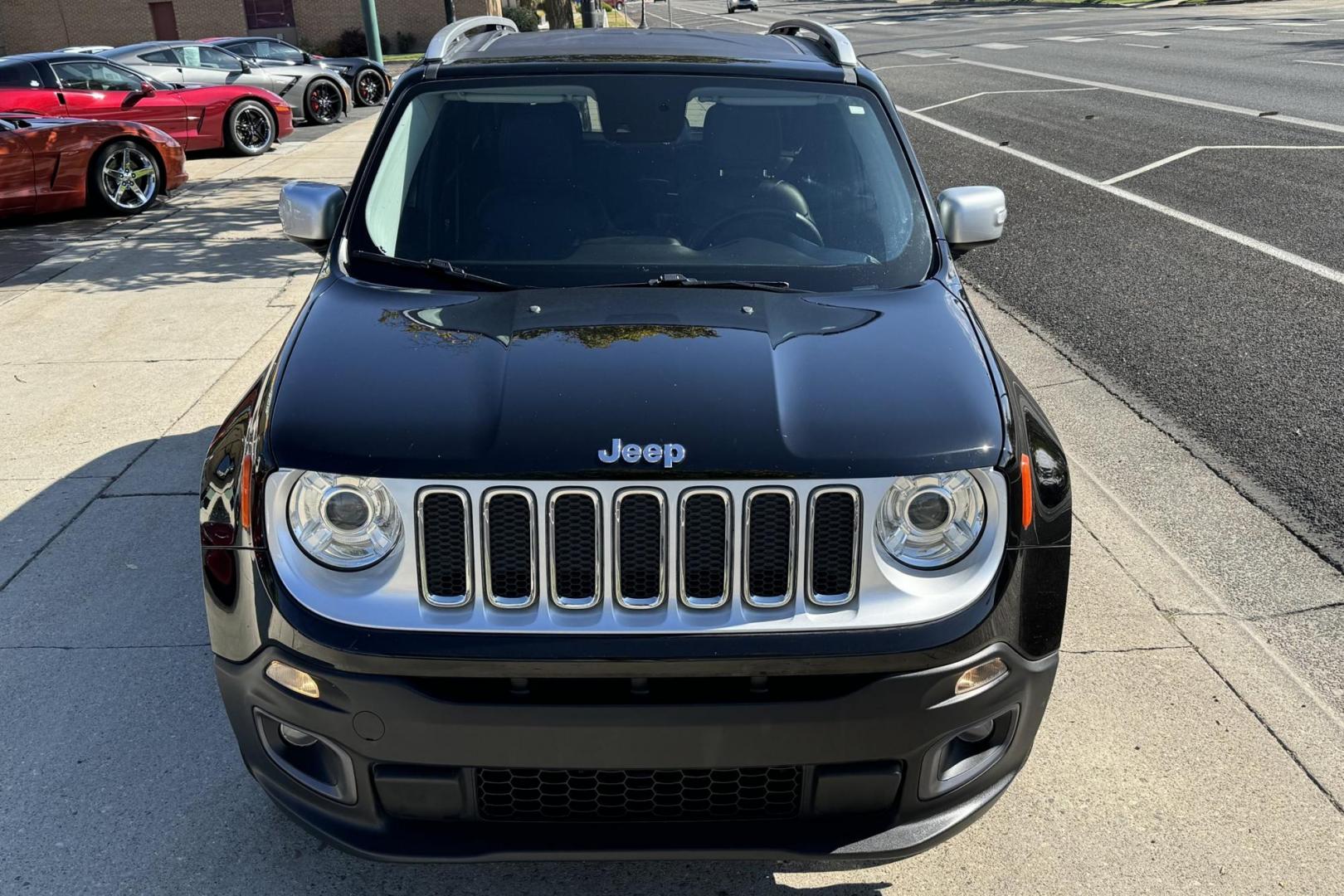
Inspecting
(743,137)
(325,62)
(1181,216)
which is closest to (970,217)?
(743,137)

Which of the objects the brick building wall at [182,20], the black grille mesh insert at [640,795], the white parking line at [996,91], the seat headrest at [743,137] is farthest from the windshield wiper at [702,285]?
the brick building wall at [182,20]

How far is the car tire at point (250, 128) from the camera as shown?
16266 millimetres

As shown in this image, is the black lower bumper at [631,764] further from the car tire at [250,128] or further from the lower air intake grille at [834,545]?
the car tire at [250,128]

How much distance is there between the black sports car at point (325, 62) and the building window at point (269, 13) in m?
25.0

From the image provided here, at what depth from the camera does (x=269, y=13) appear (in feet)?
154

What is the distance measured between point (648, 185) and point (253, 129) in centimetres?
1429

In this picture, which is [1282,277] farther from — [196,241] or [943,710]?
[196,241]

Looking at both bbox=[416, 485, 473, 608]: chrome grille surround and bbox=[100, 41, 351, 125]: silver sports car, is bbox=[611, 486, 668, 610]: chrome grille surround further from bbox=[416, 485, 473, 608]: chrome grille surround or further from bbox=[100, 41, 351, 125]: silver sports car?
bbox=[100, 41, 351, 125]: silver sports car

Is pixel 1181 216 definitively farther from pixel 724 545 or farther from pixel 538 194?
pixel 724 545

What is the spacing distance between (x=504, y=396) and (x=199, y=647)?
203 centimetres

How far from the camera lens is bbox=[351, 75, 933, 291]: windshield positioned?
3.68 m

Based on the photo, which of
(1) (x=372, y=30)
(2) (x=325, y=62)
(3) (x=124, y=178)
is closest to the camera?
(3) (x=124, y=178)

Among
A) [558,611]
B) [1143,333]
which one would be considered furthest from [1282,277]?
[558,611]

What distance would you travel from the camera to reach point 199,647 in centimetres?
416
